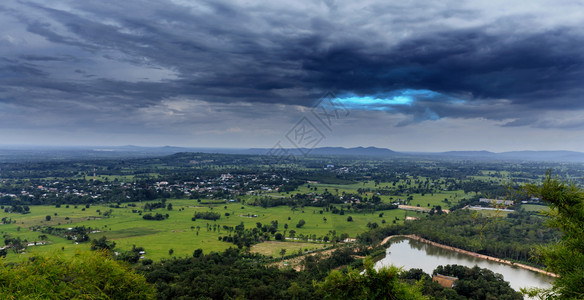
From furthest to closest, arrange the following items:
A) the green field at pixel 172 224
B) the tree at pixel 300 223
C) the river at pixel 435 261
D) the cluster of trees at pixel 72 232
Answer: the tree at pixel 300 223, the cluster of trees at pixel 72 232, the green field at pixel 172 224, the river at pixel 435 261

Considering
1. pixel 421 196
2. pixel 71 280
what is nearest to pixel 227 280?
pixel 71 280

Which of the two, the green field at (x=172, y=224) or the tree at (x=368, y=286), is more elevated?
the tree at (x=368, y=286)

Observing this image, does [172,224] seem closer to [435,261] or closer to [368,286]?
[435,261]

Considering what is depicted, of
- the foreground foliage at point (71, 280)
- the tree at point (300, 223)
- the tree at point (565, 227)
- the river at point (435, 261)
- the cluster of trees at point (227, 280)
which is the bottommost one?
the river at point (435, 261)

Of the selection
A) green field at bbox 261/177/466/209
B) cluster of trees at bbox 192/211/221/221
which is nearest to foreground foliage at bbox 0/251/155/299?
cluster of trees at bbox 192/211/221/221

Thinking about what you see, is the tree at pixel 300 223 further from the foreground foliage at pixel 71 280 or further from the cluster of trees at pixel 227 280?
the foreground foliage at pixel 71 280

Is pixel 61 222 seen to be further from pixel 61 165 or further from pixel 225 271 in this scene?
pixel 61 165

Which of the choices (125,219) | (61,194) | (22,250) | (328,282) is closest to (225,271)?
A: (328,282)

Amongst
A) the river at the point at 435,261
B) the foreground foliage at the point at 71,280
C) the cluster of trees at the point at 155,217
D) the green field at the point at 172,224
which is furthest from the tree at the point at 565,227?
the cluster of trees at the point at 155,217
